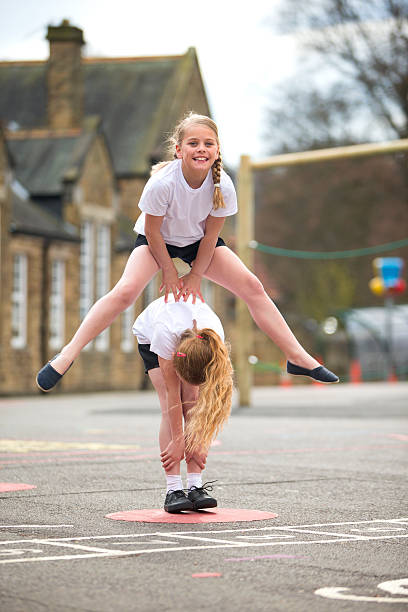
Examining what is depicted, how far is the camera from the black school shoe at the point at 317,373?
753 cm

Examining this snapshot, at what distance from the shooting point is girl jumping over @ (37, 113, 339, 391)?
281 inches

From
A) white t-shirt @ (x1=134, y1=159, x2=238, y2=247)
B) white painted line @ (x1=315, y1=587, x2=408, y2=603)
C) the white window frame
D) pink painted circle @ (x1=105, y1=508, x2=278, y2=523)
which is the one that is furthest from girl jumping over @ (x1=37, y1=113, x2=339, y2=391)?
the white window frame

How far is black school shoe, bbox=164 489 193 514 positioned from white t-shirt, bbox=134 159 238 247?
1477mm

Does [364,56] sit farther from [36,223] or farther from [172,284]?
[172,284]

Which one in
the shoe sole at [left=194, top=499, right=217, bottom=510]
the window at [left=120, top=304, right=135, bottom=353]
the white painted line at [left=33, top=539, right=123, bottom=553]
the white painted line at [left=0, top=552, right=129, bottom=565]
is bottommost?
the white painted line at [left=0, top=552, right=129, bottom=565]

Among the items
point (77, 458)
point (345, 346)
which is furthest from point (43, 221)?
point (77, 458)

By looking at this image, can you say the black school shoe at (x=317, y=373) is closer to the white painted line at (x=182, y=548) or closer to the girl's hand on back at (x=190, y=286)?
the girl's hand on back at (x=190, y=286)

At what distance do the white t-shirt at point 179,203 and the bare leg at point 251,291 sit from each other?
225mm

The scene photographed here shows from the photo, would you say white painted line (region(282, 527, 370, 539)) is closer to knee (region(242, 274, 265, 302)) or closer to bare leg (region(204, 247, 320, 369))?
bare leg (region(204, 247, 320, 369))

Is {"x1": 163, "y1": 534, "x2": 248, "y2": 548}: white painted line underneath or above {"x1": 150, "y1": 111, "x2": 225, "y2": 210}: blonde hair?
underneath

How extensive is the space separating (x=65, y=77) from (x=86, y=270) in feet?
23.8

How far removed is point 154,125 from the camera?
4194 centimetres

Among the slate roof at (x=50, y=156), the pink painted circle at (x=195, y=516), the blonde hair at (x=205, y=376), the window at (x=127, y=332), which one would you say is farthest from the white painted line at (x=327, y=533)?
the window at (x=127, y=332)

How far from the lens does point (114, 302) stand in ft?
23.7
